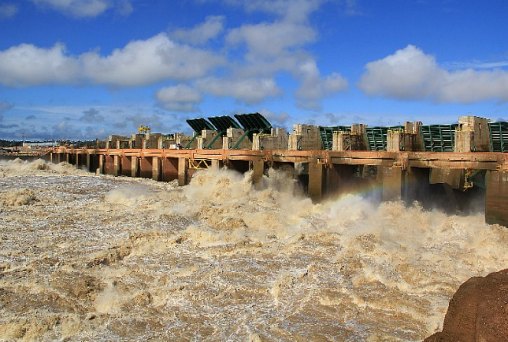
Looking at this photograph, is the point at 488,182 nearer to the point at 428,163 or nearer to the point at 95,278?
Answer: the point at 428,163

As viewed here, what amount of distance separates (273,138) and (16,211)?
14.0m

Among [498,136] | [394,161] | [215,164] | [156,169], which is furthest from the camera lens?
[156,169]

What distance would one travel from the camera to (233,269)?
31.4ft

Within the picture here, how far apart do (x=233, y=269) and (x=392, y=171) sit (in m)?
9.20

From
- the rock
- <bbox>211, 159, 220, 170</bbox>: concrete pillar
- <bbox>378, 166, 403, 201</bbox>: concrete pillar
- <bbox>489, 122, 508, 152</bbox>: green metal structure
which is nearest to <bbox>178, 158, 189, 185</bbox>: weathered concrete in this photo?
<bbox>211, 159, 220, 170</bbox>: concrete pillar

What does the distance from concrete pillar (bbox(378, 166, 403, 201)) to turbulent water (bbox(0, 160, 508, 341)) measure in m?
0.37

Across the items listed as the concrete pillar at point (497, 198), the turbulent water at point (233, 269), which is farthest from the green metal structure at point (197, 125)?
the concrete pillar at point (497, 198)

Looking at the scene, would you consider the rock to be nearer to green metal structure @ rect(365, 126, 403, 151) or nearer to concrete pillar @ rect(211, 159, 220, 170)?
green metal structure @ rect(365, 126, 403, 151)

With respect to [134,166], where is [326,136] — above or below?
above

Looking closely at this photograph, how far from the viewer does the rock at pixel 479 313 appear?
4320mm

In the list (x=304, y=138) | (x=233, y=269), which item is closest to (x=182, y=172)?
(x=304, y=138)

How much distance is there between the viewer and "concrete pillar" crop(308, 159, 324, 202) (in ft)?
A: 60.1

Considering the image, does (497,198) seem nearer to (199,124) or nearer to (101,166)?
(199,124)

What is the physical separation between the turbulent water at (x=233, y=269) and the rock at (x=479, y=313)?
176 centimetres
